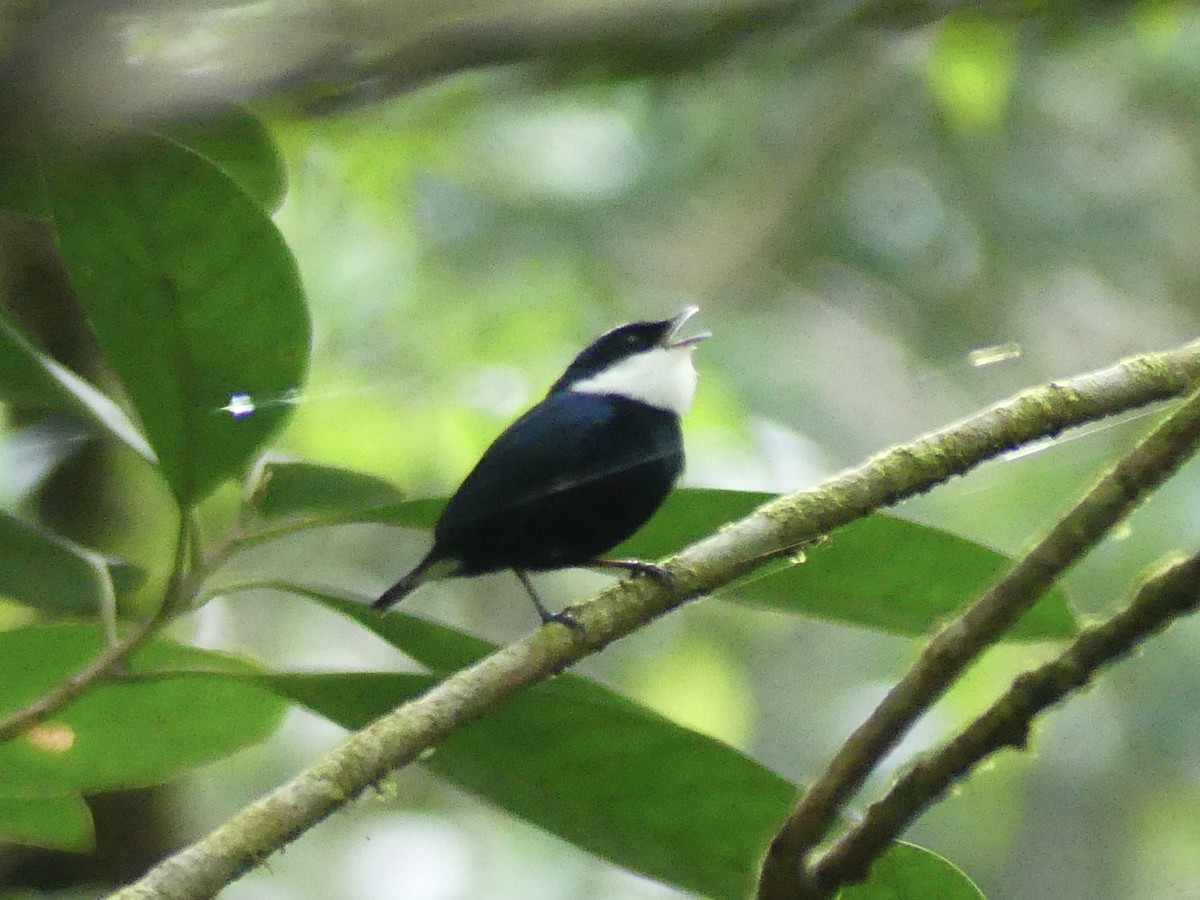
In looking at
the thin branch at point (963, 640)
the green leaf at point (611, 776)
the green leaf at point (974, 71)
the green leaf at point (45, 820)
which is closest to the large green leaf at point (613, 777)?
the green leaf at point (611, 776)

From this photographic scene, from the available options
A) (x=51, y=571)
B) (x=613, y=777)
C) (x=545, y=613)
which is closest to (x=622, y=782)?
(x=613, y=777)

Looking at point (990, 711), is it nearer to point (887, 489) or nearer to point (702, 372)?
point (887, 489)

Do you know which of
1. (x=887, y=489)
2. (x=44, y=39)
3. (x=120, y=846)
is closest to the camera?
(x=44, y=39)

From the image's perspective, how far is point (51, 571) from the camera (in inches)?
42.1

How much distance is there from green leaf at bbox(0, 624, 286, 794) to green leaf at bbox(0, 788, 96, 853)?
44mm

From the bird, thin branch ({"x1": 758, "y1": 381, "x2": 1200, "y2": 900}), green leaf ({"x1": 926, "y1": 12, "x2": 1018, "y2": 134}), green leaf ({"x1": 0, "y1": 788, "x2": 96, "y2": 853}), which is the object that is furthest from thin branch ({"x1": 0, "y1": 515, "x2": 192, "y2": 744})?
green leaf ({"x1": 926, "y1": 12, "x2": 1018, "y2": 134})

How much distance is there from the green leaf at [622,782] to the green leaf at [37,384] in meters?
0.26

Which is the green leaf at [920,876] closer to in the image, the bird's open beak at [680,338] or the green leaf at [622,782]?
the green leaf at [622,782]

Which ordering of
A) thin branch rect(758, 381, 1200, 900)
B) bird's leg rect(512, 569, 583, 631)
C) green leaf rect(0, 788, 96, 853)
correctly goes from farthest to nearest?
green leaf rect(0, 788, 96, 853) → bird's leg rect(512, 569, 583, 631) → thin branch rect(758, 381, 1200, 900)

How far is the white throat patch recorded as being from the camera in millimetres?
1105

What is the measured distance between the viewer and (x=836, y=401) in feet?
2.92

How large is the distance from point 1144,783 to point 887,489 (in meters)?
0.64

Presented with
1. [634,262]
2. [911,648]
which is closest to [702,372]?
[634,262]

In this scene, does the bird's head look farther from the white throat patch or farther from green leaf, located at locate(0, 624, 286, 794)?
green leaf, located at locate(0, 624, 286, 794)
